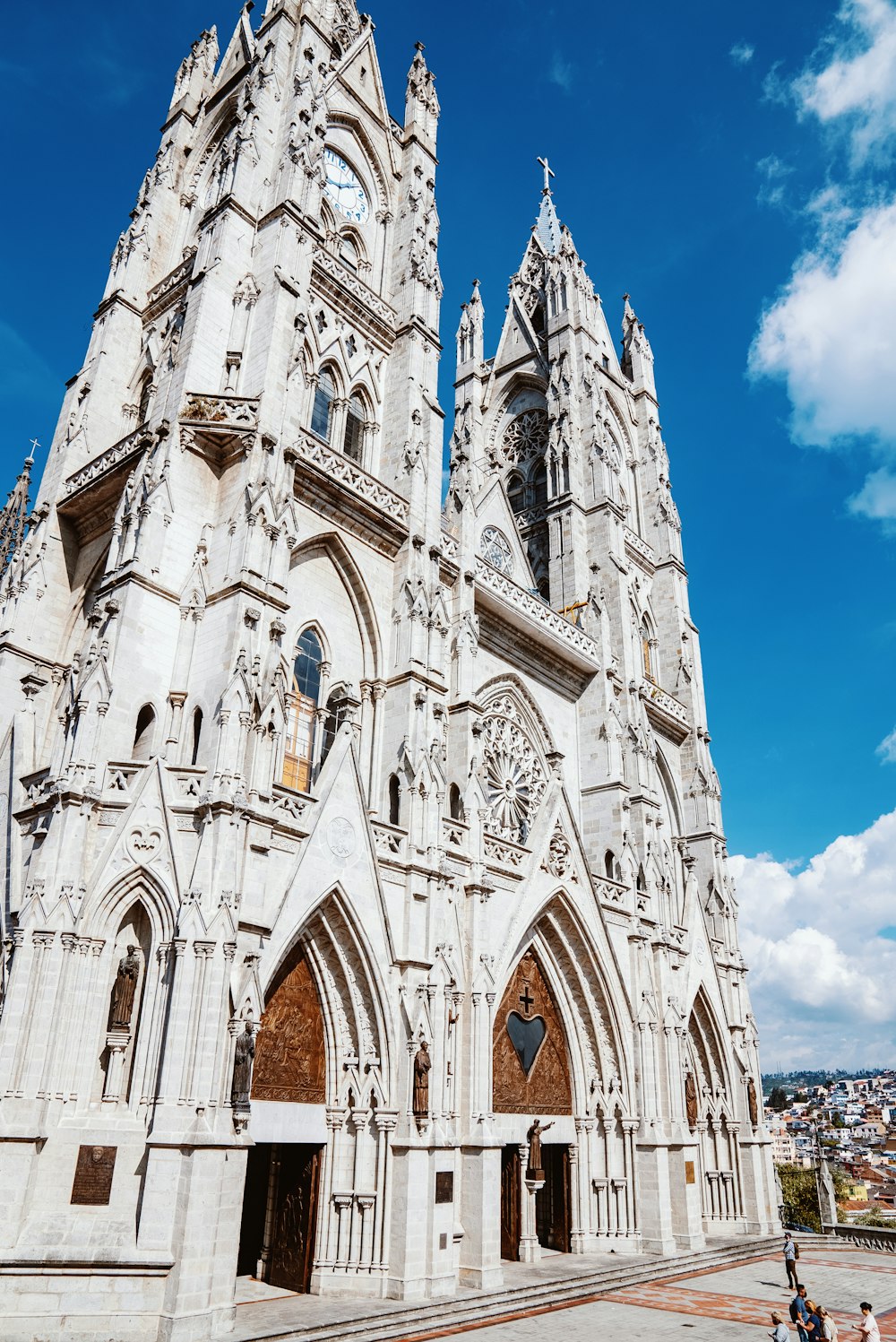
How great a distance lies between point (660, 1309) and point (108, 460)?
62.0 feet

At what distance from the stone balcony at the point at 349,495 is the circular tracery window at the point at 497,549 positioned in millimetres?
8394

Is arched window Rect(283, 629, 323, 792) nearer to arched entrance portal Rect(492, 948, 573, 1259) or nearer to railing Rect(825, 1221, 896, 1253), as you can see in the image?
arched entrance portal Rect(492, 948, 573, 1259)

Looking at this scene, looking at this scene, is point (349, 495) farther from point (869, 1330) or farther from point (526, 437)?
point (526, 437)

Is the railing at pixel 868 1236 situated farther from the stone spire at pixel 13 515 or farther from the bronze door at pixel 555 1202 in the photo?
the stone spire at pixel 13 515

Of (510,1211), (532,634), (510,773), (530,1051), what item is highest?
(532,634)

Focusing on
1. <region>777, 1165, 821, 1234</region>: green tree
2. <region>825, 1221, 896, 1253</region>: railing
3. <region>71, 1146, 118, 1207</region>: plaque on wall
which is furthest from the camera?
<region>777, 1165, 821, 1234</region>: green tree

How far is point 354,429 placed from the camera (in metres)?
23.6

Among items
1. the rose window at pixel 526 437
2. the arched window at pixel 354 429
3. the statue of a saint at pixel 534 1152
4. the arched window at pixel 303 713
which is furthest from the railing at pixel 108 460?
the rose window at pixel 526 437

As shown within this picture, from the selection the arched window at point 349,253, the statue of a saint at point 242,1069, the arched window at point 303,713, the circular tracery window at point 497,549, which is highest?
the arched window at point 349,253

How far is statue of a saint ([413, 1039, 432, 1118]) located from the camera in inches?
618

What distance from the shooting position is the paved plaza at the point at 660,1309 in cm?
1336

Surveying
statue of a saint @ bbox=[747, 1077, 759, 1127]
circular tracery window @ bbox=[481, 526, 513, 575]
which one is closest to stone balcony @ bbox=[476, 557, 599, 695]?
circular tracery window @ bbox=[481, 526, 513, 575]

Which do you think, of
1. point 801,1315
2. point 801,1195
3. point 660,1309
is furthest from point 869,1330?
point 801,1195

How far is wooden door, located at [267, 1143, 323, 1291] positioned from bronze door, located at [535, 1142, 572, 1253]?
7114 mm
